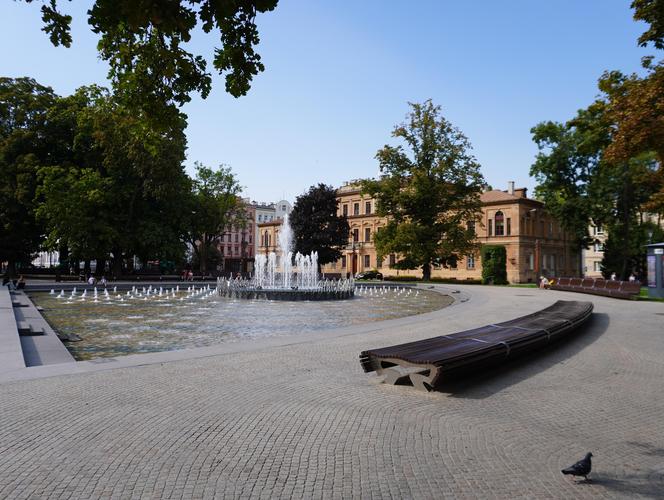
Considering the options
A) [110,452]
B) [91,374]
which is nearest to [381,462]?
[110,452]

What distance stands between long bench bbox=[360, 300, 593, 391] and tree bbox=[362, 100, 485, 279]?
1353 inches

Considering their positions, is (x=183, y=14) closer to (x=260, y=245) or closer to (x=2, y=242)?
(x=2, y=242)

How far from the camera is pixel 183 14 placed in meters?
4.55

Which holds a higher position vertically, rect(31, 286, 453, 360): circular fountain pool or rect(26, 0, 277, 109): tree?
rect(26, 0, 277, 109): tree

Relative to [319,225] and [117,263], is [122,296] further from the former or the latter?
[319,225]

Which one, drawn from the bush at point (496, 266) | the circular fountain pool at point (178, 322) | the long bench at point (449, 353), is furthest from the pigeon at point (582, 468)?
the bush at point (496, 266)

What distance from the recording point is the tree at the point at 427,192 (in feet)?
144

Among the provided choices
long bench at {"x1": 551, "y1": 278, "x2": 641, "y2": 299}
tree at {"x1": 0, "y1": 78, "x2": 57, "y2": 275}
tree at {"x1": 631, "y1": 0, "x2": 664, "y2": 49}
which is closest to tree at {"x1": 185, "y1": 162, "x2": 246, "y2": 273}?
tree at {"x1": 0, "y1": 78, "x2": 57, "y2": 275}

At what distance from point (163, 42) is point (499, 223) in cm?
5746

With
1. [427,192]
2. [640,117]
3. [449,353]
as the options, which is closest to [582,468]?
[449,353]

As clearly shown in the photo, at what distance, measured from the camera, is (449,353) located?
6.98 metres

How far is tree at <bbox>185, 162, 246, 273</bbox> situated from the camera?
47.8 metres

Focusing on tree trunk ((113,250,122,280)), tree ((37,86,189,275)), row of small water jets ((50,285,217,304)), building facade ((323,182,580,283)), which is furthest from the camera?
building facade ((323,182,580,283))

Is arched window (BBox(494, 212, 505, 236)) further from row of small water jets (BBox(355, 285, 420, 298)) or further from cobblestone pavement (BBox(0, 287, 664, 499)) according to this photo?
cobblestone pavement (BBox(0, 287, 664, 499))
